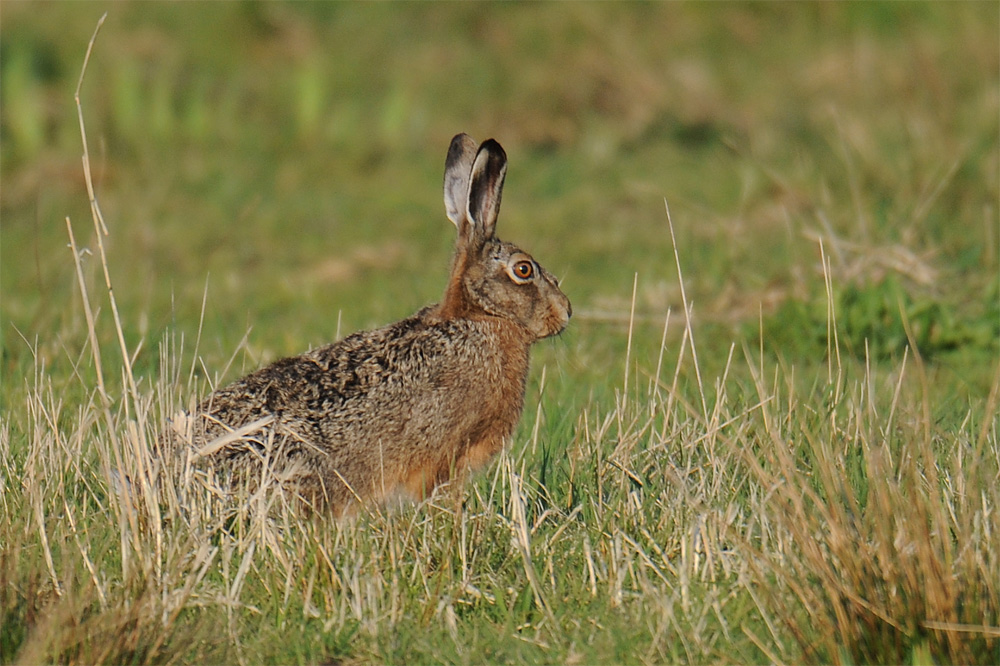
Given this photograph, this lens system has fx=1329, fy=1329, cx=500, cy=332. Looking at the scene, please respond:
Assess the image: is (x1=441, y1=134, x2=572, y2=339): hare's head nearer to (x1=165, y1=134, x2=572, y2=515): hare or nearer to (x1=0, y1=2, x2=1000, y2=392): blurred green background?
(x1=165, y1=134, x2=572, y2=515): hare

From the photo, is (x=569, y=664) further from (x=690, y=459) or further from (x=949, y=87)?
(x=949, y=87)

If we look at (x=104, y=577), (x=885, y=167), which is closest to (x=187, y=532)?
(x=104, y=577)

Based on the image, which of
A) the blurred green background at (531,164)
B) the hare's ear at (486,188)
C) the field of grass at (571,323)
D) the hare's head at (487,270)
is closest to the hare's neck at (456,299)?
the hare's head at (487,270)

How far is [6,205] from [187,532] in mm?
7220

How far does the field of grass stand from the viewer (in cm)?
357

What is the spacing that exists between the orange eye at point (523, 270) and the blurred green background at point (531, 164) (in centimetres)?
101

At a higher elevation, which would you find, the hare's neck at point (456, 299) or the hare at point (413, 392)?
the hare's neck at point (456, 299)

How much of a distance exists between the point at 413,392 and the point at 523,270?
79 cm

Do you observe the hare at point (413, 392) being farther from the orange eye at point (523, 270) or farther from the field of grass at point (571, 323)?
the field of grass at point (571, 323)

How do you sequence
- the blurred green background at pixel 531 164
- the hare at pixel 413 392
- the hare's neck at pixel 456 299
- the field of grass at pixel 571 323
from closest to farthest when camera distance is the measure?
the field of grass at pixel 571 323, the hare at pixel 413 392, the hare's neck at pixel 456 299, the blurred green background at pixel 531 164

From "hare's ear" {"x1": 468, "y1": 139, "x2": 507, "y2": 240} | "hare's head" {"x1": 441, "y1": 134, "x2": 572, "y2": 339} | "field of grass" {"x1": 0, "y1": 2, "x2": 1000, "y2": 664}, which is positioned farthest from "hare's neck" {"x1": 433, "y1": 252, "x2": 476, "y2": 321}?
"field of grass" {"x1": 0, "y1": 2, "x2": 1000, "y2": 664}

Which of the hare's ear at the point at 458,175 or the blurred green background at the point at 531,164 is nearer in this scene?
the hare's ear at the point at 458,175

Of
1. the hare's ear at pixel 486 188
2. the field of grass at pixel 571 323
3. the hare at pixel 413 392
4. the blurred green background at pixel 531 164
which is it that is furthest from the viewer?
the blurred green background at pixel 531 164

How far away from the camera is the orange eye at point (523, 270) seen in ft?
16.9
